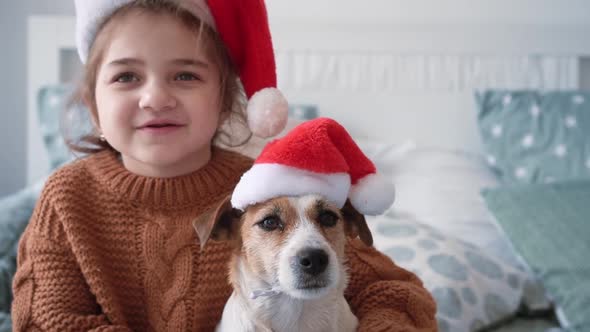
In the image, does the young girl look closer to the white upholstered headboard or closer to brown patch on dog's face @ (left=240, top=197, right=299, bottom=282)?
brown patch on dog's face @ (left=240, top=197, right=299, bottom=282)

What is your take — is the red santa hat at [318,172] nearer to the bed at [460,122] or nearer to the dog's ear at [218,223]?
the dog's ear at [218,223]

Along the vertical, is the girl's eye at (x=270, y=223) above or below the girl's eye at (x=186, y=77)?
below

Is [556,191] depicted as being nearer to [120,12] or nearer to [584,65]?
[584,65]

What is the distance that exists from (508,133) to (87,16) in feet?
5.41

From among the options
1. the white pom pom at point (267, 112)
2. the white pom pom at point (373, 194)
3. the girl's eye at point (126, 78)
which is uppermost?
the girl's eye at point (126, 78)

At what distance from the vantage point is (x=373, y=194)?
0.85m

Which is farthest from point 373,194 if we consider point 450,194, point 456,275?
point 450,194

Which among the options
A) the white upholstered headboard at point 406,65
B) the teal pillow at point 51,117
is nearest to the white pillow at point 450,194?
the white upholstered headboard at point 406,65

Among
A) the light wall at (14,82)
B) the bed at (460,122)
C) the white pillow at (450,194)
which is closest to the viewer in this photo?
the bed at (460,122)

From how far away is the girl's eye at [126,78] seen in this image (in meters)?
1.03

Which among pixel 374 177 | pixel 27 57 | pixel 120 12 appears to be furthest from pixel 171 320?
pixel 27 57

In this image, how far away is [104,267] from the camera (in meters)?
1.04

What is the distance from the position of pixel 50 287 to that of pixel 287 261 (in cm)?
48

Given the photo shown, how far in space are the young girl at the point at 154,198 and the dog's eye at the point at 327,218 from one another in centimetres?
20
